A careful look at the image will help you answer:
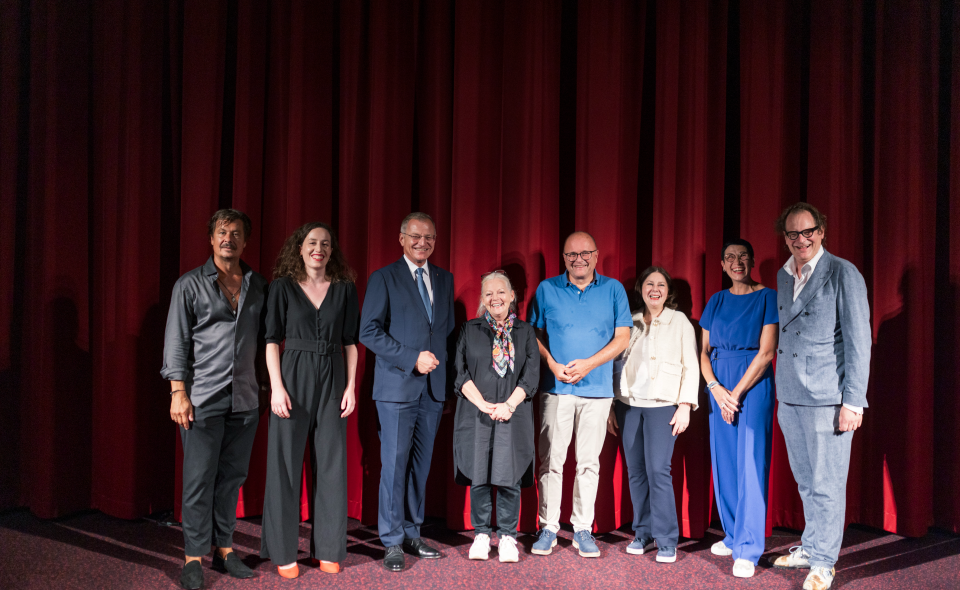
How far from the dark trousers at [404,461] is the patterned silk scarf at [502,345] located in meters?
0.39

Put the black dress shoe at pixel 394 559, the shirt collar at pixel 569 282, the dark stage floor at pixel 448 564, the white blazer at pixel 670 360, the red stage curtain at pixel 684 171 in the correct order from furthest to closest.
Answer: the red stage curtain at pixel 684 171
the shirt collar at pixel 569 282
the white blazer at pixel 670 360
the black dress shoe at pixel 394 559
the dark stage floor at pixel 448 564

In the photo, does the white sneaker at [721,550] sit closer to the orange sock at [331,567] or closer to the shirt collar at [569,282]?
the shirt collar at [569,282]

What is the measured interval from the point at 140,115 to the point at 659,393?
11.2 ft

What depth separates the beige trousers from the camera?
115 inches

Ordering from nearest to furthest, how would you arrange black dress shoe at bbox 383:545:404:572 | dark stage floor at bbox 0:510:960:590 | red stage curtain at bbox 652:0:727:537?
1. dark stage floor at bbox 0:510:960:590
2. black dress shoe at bbox 383:545:404:572
3. red stage curtain at bbox 652:0:727:537

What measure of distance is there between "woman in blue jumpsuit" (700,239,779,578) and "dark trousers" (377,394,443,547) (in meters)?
1.46

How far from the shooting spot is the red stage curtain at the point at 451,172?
3.32 m

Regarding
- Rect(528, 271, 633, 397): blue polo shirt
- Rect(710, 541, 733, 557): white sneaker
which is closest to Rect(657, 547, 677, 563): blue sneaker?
Rect(710, 541, 733, 557): white sneaker

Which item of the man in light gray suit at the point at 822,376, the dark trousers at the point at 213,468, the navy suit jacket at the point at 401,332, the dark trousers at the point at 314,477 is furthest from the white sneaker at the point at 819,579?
the dark trousers at the point at 213,468

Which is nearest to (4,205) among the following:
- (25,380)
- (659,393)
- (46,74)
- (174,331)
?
(46,74)

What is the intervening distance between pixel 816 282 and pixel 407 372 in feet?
6.39

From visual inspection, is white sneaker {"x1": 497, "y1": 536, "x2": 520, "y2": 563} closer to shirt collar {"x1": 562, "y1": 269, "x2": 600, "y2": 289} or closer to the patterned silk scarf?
the patterned silk scarf

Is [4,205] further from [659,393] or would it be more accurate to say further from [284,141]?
[659,393]

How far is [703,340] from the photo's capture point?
3.04 metres
